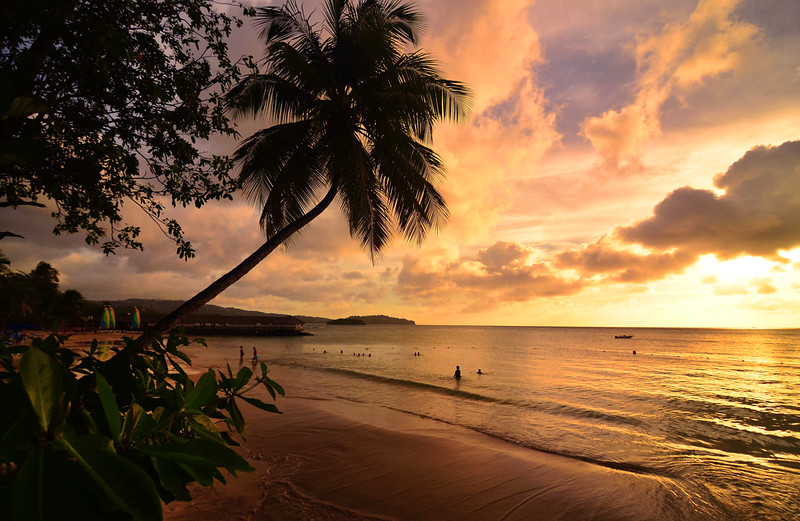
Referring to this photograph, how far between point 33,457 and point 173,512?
19.9ft

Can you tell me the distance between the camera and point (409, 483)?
269 inches

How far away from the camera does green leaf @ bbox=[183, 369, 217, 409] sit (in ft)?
3.40

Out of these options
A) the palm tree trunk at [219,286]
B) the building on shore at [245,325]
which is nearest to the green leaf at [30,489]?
the palm tree trunk at [219,286]

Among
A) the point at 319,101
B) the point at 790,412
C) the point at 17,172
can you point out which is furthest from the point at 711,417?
the point at 17,172

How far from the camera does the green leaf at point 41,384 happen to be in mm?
461

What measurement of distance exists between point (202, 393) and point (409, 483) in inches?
273

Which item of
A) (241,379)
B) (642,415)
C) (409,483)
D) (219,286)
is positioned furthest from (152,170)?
(642,415)

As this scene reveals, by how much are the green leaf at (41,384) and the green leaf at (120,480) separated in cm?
4

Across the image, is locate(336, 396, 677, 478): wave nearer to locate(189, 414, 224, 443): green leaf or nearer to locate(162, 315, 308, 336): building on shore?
locate(189, 414, 224, 443): green leaf

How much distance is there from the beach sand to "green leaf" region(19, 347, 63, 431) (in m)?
4.75

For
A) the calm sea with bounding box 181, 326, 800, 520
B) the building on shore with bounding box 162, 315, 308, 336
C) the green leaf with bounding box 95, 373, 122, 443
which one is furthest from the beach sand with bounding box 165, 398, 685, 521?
the building on shore with bounding box 162, 315, 308, 336

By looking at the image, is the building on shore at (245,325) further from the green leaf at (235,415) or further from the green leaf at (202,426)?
the green leaf at (202,426)

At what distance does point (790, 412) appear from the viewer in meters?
15.4

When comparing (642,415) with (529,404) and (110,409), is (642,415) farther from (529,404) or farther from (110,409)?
(110,409)
